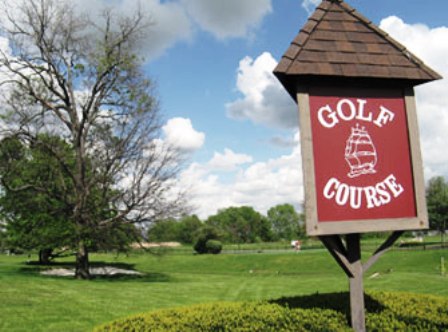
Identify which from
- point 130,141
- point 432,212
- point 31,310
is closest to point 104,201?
point 130,141

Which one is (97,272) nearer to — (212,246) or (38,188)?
(38,188)

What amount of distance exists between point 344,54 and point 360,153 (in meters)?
1.73

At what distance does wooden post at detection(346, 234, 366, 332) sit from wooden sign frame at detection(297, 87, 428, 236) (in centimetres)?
58

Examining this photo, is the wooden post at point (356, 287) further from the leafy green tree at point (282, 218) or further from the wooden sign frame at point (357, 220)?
the leafy green tree at point (282, 218)

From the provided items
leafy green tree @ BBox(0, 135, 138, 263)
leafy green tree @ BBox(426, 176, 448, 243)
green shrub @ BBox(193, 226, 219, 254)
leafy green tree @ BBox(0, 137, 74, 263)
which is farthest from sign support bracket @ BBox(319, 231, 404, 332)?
leafy green tree @ BBox(426, 176, 448, 243)

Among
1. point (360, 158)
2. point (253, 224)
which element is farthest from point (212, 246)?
point (253, 224)

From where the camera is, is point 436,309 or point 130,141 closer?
point 436,309

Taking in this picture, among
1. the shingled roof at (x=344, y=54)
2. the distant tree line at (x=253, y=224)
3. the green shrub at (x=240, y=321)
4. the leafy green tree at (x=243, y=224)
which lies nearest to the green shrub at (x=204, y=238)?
the distant tree line at (x=253, y=224)

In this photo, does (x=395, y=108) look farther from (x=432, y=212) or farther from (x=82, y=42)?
(x=432, y=212)

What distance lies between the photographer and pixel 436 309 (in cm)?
755

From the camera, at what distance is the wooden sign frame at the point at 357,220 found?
626 centimetres

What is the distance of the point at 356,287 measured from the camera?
6.84 meters

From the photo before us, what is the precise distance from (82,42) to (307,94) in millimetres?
19407

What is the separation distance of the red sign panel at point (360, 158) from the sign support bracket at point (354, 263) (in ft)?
1.86
